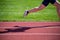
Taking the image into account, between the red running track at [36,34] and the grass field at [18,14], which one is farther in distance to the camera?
the grass field at [18,14]

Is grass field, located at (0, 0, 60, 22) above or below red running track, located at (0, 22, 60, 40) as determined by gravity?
above

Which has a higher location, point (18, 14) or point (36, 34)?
point (18, 14)

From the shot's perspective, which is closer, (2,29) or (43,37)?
(43,37)

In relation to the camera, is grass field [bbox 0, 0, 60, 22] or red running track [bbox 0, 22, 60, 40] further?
grass field [bbox 0, 0, 60, 22]

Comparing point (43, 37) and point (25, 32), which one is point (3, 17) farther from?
point (43, 37)

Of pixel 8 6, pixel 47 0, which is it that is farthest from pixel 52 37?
pixel 8 6

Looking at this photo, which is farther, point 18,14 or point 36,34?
point 18,14

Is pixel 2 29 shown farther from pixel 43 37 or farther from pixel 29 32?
pixel 43 37

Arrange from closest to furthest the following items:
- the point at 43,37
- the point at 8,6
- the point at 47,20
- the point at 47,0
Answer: the point at 43,37, the point at 47,0, the point at 47,20, the point at 8,6

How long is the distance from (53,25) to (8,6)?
3.18ft

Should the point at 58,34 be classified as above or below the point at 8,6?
below

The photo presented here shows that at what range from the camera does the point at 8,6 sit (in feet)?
12.7

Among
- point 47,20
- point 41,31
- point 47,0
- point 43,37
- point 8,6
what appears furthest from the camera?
point 8,6

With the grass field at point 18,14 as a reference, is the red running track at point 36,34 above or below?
below
